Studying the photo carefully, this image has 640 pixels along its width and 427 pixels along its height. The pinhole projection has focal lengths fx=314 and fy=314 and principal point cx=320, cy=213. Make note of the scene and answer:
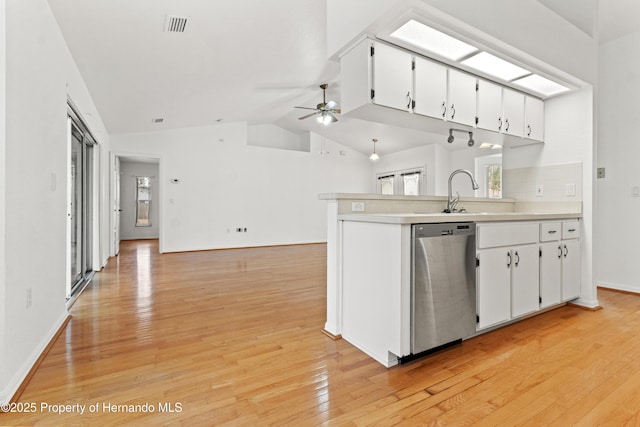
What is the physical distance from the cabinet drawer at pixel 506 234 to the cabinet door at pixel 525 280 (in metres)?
0.07

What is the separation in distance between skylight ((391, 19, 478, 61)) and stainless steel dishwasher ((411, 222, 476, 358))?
136cm

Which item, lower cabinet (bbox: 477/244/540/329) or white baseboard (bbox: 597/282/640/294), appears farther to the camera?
white baseboard (bbox: 597/282/640/294)

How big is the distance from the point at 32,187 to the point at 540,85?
4.27 metres

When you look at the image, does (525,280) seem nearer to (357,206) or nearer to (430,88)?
(357,206)

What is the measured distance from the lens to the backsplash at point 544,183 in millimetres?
3152

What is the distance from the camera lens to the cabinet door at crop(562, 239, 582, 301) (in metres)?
2.91

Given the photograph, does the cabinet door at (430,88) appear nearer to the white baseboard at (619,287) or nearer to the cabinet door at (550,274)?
the cabinet door at (550,274)

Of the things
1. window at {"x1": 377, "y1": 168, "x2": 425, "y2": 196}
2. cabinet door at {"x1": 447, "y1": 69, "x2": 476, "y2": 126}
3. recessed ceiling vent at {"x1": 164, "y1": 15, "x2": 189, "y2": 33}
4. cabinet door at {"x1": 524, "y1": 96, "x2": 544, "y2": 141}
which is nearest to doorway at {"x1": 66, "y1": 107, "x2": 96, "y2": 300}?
recessed ceiling vent at {"x1": 164, "y1": 15, "x2": 189, "y2": 33}

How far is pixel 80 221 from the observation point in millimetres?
4039

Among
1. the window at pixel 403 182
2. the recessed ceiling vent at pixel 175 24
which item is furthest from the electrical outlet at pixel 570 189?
the window at pixel 403 182

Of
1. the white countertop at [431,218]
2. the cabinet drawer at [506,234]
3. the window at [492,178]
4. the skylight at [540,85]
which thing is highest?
the skylight at [540,85]

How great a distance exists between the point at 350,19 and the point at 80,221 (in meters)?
4.03

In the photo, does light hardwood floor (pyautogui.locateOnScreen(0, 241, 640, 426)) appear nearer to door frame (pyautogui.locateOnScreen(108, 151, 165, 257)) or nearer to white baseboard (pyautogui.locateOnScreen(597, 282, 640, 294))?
white baseboard (pyautogui.locateOnScreen(597, 282, 640, 294))

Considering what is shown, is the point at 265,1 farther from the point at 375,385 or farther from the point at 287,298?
the point at 375,385
